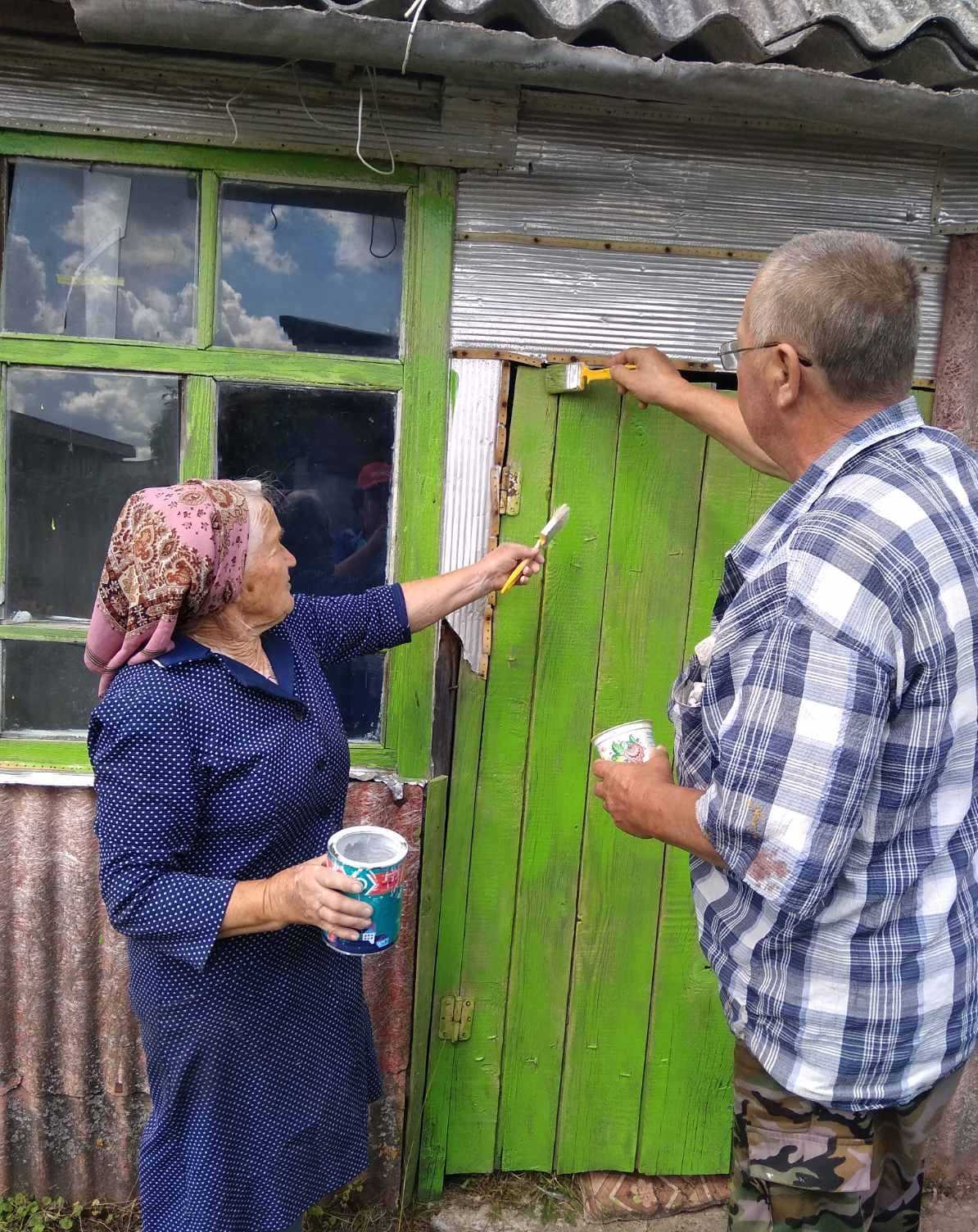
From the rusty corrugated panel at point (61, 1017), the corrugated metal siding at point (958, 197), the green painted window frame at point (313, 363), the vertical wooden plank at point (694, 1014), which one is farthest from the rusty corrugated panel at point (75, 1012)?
the corrugated metal siding at point (958, 197)

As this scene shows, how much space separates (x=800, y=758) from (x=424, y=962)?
153cm

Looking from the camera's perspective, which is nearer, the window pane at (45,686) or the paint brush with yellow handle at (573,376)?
the paint brush with yellow handle at (573,376)

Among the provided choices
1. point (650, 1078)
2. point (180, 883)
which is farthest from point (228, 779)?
point (650, 1078)

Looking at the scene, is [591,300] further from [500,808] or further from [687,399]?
[500,808]

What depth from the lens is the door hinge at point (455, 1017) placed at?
266 centimetres

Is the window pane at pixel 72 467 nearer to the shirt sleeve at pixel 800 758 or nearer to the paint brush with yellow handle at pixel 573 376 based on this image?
the paint brush with yellow handle at pixel 573 376

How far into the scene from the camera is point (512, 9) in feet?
6.17

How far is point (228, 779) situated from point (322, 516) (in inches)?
35.4

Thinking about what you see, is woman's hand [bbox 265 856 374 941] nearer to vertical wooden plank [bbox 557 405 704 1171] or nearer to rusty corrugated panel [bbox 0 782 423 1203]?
rusty corrugated panel [bbox 0 782 423 1203]

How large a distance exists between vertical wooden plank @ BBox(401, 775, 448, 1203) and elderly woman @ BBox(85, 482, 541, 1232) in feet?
1.59

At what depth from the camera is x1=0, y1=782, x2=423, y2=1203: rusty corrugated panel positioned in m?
2.46

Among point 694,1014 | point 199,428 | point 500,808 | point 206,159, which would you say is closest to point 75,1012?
point 500,808

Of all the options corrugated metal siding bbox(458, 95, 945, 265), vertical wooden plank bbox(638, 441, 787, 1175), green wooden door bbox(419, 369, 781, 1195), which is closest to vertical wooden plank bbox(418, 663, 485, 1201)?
green wooden door bbox(419, 369, 781, 1195)

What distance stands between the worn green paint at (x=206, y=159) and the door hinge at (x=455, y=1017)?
211 centimetres
